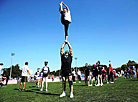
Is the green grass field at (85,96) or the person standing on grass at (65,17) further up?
the person standing on grass at (65,17)

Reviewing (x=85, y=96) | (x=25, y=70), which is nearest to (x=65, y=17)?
(x=85, y=96)

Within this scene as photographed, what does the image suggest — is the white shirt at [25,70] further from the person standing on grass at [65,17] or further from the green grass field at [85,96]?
the person standing on grass at [65,17]

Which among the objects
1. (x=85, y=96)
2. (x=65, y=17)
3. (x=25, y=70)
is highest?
(x=65, y=17)

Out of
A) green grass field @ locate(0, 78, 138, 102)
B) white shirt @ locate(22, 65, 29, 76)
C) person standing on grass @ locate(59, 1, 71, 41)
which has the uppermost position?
person standing on grass @ locate(59, 1, 71, 41)

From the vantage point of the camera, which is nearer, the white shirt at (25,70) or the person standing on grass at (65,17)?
the person standing on grass at (65,17)

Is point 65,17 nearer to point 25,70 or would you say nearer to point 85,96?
point 85,96

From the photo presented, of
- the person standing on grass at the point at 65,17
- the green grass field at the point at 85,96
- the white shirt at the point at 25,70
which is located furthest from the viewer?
the white shirt at the point at 25,70

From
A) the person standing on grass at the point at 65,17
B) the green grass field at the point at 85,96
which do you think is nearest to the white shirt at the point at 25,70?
the green grass field at the point at 85,96

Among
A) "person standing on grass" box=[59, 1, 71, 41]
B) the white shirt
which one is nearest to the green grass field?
the white shirt

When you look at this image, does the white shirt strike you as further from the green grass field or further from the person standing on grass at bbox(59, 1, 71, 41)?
the person standing on grass at bbox(59, 1, 71, 41)

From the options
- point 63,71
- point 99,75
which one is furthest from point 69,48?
point 99,75

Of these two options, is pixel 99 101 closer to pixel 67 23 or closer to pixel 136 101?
pixel 136 101

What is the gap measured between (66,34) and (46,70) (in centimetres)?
377

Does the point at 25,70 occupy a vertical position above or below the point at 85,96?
above
